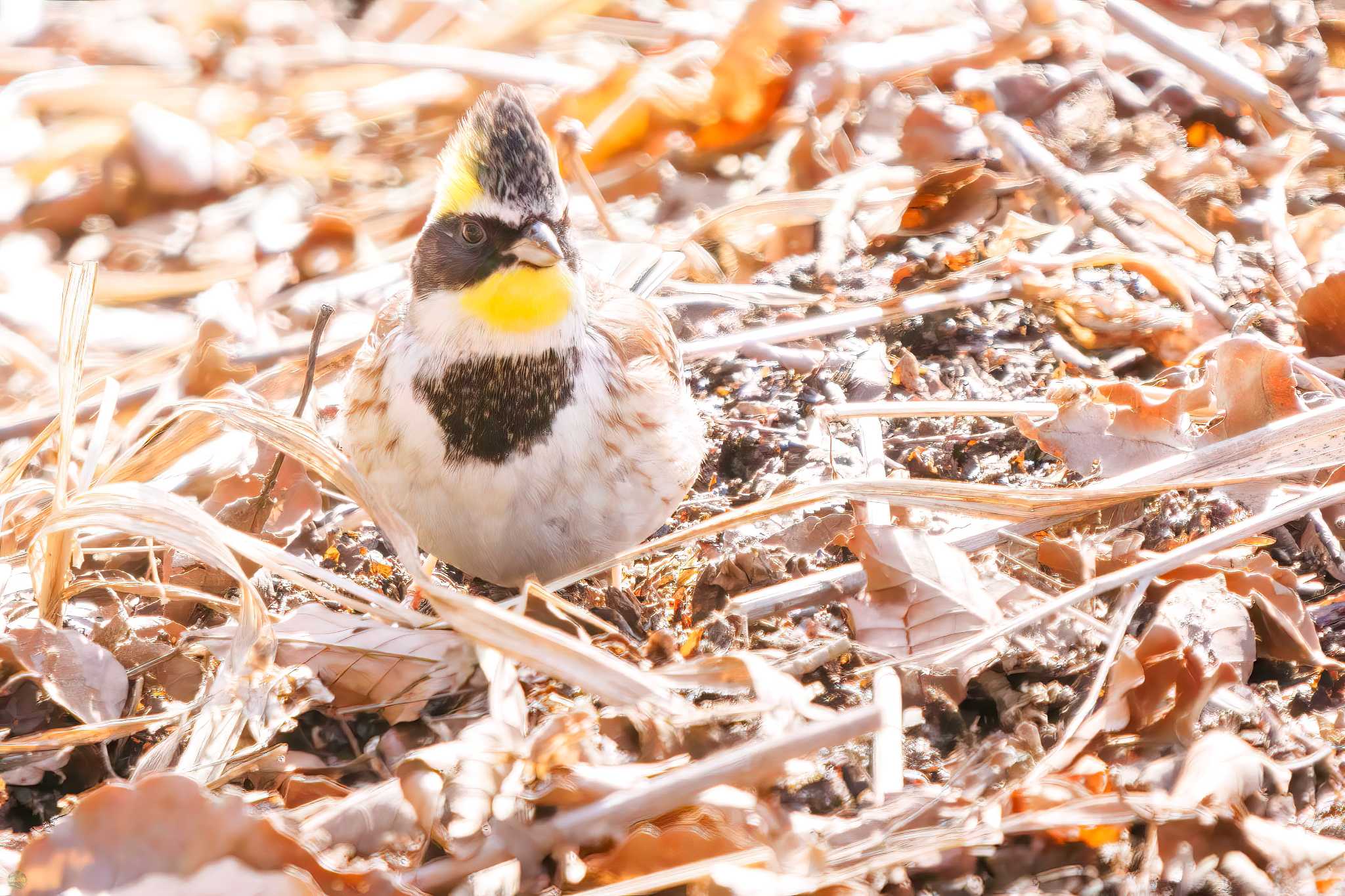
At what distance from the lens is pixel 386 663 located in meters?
2.93

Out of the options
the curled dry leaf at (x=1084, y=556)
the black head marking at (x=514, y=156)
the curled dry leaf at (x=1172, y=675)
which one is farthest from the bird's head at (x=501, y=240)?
the curled dry leaf at (x=1172, y=675)

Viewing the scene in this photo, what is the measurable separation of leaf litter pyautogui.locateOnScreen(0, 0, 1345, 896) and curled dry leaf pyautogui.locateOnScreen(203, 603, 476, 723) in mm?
12

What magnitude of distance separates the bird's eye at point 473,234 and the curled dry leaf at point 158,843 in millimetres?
1516

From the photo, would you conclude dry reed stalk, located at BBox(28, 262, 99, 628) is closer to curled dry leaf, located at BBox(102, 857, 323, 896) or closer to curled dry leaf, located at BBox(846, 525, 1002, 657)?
curled dry leaf, located at BBox(102, 857, 323, 896)

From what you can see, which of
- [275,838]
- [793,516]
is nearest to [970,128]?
[793,516]

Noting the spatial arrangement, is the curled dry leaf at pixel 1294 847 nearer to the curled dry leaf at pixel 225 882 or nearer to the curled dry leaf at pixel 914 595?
the curled dry leaf at pixel 914 595

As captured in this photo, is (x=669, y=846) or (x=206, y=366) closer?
(x=669, y=846)

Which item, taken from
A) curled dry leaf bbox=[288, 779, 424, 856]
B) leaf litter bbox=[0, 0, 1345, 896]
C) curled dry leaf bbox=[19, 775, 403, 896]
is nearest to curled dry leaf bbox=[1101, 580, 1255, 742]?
leaf litter bbox=[0, 0, 1345, 896]

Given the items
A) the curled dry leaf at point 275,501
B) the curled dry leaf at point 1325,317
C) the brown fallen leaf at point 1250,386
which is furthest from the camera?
the curled dry leaf at point 1325,317

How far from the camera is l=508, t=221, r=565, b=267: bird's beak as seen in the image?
3.08m

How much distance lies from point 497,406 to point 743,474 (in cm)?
101

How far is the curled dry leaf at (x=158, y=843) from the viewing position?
2182 millimetres

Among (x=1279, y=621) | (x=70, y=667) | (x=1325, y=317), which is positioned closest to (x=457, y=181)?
(x=70, y=667)

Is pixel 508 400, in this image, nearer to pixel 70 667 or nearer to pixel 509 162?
pixel 509 162
